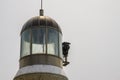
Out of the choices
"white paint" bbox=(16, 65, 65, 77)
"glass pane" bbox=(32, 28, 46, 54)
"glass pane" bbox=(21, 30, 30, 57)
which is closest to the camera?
"white paint" bbox=(16, 65, 65, 77)

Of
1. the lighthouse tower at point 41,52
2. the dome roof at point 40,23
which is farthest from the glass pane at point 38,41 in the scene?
the dome roof at point 40,23

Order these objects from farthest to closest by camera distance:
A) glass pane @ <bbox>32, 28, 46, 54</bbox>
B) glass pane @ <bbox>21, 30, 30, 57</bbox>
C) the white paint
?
glass pane @ <bbox>21, 30, 30, 57</bbox> → glass pane @ <bbox>32, 28, 46, 54</bbox> → the white paint

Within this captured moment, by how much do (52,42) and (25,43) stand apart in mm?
750

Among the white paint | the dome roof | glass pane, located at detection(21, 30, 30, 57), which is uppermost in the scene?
the dome roof

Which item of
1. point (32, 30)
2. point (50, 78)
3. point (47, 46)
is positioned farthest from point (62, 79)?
point (32, 30)

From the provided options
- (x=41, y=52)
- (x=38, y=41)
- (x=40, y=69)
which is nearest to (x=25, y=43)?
(x=38, y=41)

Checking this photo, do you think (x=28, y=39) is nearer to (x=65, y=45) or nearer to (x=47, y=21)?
(x=47, y=21)

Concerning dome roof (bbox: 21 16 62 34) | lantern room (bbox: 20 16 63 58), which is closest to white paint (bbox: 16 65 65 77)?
lantern room (bbox: 20 16 63 58)

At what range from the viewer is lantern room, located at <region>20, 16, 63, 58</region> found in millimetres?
8578

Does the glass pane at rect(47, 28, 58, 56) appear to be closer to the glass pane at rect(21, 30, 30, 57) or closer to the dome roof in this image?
the dome roof

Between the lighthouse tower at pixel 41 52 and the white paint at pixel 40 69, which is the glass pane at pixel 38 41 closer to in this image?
the lighthouse tower at pixel 41 52

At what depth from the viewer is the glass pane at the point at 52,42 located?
8.62 metres

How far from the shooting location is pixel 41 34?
8.74 metres

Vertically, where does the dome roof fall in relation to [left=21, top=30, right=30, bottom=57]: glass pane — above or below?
above
